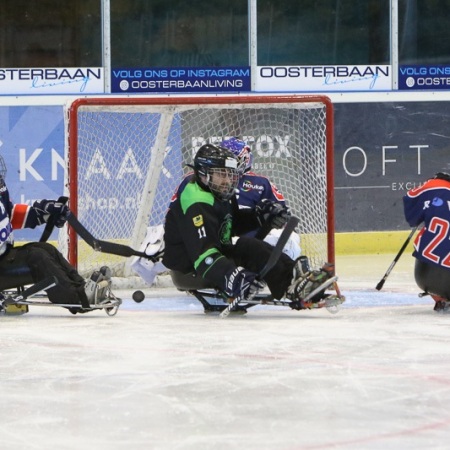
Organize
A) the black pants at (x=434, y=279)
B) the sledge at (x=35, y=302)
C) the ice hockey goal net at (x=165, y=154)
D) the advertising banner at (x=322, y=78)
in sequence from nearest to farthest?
the sledge at (x=35, y=302), the black pants at (x=434, y=279), the ice hockey goal net at (x=165, y=154), the advertising banner at (x=322, y=78)

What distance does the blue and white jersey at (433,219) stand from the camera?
5812mm

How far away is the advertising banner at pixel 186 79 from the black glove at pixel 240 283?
380 cm

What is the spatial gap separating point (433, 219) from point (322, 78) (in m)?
3.65

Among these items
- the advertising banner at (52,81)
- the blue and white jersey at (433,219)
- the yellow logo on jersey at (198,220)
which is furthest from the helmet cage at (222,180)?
the advertising banner at (52,81)

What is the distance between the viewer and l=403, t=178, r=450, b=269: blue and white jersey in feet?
19.1

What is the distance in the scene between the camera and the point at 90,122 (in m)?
7.14

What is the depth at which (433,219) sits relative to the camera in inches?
231

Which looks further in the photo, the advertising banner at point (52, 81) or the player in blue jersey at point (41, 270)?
the advertising banner at point (52, 81)

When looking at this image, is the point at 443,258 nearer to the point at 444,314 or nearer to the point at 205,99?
the point at 444,314

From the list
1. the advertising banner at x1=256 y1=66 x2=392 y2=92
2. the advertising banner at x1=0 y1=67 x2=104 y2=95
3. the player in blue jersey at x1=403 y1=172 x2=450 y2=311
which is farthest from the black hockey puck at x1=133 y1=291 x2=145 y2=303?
the advertising banner at x1=256 y1=66 x2=392 y2=92

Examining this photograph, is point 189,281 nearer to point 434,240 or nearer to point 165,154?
point 434,240

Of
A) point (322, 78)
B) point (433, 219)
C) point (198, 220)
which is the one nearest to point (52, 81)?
point (322, 78)

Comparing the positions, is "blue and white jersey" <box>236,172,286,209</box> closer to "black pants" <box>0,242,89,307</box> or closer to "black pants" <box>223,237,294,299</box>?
"black pants" <box>223,237,294,299</box>

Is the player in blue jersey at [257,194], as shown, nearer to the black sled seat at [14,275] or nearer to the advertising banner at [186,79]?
the black sled seat at [14,275]
